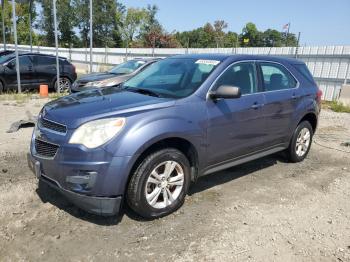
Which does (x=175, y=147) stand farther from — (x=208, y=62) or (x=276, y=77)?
(x=276, y=77)

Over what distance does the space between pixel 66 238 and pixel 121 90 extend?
6.22 ft

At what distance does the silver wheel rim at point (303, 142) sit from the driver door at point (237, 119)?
1214 mm

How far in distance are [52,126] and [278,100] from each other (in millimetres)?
3067

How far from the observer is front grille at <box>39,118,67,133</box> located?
3332mm

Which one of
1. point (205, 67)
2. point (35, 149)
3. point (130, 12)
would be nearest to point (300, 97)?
point (205, 67)

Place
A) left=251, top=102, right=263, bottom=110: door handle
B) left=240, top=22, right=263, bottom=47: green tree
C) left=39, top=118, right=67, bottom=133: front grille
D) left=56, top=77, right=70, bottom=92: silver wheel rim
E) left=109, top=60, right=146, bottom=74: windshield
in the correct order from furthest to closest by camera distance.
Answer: left=240, top=22, right=263, bottom=47: green tree < left=56, top=77, right=70, bottom=92: silver wheel rim < left=109, top=60, right=146, bottom=74: windshield < left=251, top=102, right=263, bottom=110: door handle < left=39, top=118, right=67, bottom=133: front grille

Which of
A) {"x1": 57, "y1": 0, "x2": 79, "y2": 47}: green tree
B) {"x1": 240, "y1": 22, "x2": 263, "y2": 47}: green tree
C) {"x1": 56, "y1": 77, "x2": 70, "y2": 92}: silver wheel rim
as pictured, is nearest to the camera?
{"x1": 56, "y1": 77, "x2": 70, "y2": 92}: silver wheel rim

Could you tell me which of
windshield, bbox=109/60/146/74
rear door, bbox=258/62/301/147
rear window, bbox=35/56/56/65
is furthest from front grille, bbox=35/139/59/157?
rear window, bbox=35/56/56/65

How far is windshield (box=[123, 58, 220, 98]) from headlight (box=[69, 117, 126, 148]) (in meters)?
0.89

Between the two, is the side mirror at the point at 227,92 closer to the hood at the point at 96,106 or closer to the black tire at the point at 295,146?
the hood at the point at 96,106

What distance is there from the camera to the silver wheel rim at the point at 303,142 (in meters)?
5.69

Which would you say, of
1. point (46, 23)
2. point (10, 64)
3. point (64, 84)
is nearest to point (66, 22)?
point (46, 23)

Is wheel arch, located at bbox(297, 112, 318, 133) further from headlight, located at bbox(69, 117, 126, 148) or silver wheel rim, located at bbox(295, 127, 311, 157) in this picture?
headlight, located at bbox(69, 117, 126, 148)

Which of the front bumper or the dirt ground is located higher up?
the front bumper
